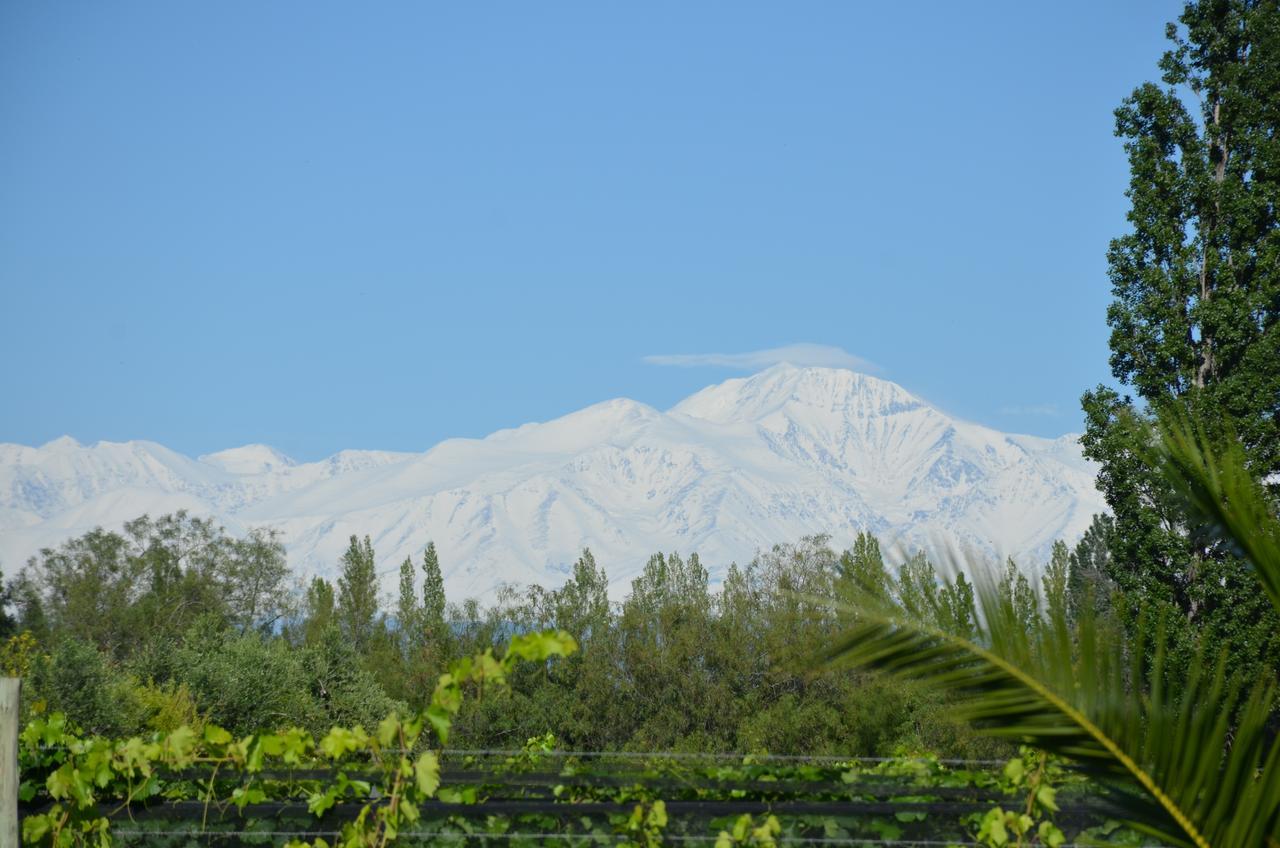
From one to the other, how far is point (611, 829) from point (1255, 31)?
1641 cm

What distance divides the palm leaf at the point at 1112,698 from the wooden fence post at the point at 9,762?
107 inches

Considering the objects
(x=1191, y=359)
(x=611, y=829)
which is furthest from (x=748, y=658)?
(x=611, y=829)

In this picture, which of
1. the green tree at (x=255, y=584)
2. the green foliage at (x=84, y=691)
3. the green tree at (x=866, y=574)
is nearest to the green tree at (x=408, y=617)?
the green tree at (x=255, y=584)

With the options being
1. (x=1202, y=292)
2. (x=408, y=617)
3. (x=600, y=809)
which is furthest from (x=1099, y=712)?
(x=408, y=617)

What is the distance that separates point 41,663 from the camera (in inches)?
980

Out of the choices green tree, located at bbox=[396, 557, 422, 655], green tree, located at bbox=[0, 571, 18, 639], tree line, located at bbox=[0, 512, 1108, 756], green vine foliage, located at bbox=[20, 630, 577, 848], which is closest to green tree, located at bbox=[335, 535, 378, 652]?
tree line, located at bbox=[0, 512, 1108, 756]

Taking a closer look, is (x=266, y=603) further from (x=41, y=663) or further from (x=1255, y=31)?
(x=1255, y=31)

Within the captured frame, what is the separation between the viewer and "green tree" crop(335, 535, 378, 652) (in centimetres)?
4794

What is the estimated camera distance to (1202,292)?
54.6ft

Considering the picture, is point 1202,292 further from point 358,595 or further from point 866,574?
point 358,595

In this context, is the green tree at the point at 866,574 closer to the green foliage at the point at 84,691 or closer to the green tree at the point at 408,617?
the green foliage at the point at 84,691

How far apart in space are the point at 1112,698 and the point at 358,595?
159 feet

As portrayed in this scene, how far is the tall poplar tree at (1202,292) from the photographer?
15.6m

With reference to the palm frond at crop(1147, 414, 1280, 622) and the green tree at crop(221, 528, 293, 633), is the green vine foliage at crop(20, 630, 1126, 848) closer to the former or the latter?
the palm frond at crop(1147, 414, 1280, 622)
